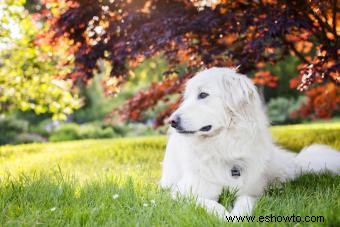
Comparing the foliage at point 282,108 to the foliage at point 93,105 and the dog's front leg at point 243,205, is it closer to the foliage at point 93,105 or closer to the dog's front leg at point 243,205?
the foliage at point 93,105

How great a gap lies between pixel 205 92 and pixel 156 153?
3491 millimetres

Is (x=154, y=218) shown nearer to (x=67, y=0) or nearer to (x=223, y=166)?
(x=223, y=166)

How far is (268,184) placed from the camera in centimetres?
365

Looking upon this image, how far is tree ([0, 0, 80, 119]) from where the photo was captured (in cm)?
745

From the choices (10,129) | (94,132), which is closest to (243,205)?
(94,132)

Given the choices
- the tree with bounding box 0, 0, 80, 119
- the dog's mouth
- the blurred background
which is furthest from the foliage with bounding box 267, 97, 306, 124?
the dog's mouth

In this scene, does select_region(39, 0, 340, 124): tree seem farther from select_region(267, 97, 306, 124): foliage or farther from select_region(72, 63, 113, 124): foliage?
select_region(72, 63, 113, 124): foliage

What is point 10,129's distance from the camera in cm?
1452

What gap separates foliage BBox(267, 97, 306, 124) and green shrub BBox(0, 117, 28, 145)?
8.02 metres

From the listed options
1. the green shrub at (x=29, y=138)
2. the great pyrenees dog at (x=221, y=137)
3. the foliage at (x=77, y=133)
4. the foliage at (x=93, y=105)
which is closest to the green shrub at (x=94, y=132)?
the foliage at (x=77, y=133)

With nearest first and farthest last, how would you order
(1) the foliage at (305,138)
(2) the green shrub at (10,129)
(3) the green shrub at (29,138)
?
(1) the foliage at (305,138), (2) the green shrub at (10,129), (3) the green shrub at (29,138)

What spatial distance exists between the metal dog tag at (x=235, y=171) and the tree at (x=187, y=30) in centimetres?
146

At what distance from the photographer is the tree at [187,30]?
4617 millimetres

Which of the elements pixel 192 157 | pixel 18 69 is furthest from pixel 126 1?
pixel 18 69
